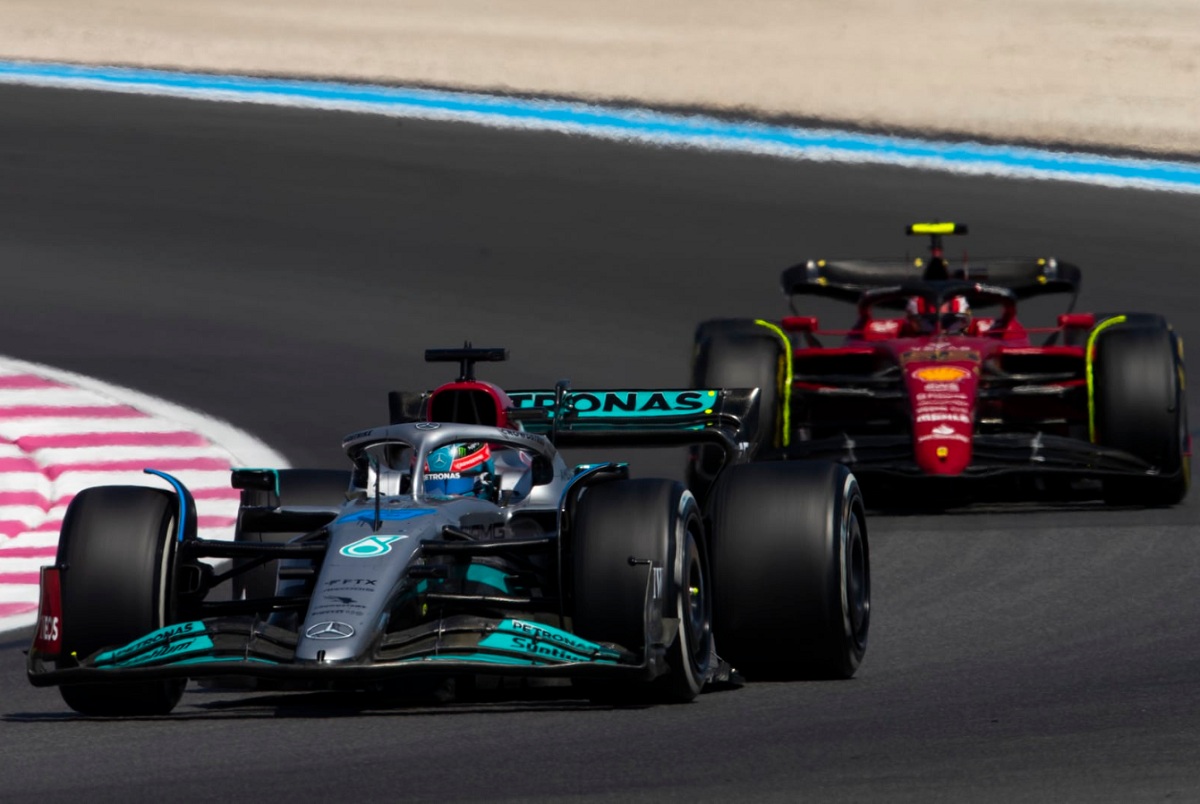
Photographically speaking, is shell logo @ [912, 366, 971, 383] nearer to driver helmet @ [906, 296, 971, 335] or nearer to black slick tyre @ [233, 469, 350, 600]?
driver helmet @ [906, 296, 971, 335]

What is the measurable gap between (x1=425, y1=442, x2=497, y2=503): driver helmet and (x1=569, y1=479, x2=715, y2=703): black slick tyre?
816 millimetres

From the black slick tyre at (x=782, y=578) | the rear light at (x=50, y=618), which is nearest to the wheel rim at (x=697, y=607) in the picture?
the black slick tyre at (x=782, y=578)

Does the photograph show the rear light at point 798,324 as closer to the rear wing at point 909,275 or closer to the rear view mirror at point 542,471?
the rear wing at point 909,275

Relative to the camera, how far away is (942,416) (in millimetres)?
13242

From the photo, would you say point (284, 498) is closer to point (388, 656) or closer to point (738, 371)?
point (388, 656)

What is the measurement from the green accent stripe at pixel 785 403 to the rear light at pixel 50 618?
21.1 feet

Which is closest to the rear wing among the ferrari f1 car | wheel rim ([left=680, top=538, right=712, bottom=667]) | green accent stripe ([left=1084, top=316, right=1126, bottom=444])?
green accent stripe ([left=1084, top=316, right=1126, bottom=444])

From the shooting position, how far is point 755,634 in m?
8.61

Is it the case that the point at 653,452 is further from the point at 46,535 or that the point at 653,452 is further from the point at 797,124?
the point at 797,124

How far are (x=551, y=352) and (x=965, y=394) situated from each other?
18.1 ft

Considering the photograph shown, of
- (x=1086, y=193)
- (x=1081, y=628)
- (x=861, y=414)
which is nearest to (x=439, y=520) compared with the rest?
(x=1081, y=628)

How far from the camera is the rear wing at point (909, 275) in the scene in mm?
15500

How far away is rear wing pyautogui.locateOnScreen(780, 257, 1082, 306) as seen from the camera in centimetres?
1550

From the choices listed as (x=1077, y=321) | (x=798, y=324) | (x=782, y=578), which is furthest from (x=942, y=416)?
(x=782, y=578)
